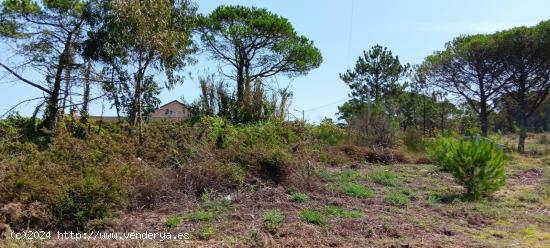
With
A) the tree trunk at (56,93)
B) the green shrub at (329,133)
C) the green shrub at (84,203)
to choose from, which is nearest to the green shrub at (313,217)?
the green shrub at (84,203)

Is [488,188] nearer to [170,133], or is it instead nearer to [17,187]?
[170,133]

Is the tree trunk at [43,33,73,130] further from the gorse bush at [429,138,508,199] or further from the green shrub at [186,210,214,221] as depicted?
the gorse bush at [429,138,508,199]

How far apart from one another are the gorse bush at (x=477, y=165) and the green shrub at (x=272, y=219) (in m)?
4.20

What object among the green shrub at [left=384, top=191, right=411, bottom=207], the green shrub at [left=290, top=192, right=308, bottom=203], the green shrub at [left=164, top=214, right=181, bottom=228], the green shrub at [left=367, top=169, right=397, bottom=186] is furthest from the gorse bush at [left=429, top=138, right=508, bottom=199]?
the green shrub at [left=164, top=214, right=181, bottom=228]

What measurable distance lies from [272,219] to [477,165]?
4791 mm

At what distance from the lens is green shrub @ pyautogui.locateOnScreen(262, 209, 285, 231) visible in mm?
6348

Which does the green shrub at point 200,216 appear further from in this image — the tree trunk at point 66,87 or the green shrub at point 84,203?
the tree trunk at point 66,87

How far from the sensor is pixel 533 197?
9992 mm

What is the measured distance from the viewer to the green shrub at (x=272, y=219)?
635 centimetres

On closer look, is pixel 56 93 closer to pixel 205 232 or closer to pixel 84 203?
pixel 84 203

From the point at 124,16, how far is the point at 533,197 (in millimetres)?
9538

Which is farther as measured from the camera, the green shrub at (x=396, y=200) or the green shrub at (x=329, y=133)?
the green shrub at (x=329, y=133)

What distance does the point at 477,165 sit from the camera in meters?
9.56

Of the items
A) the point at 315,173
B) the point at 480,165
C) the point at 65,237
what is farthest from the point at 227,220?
the point at 480,165
